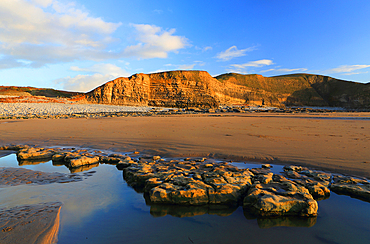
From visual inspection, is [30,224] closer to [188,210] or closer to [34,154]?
[188,210]

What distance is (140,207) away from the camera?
305cm

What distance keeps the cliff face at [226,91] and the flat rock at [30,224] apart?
157ft

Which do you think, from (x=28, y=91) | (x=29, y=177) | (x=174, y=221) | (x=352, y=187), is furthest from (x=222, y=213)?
(x=28, y=91)

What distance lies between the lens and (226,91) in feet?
208

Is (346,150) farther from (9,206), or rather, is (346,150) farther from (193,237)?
(9,206)

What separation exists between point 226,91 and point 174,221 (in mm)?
63408

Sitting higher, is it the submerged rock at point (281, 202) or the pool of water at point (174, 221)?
the submerged rock at point (281, 202)

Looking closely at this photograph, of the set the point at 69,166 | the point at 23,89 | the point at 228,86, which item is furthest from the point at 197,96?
the point at 23,89

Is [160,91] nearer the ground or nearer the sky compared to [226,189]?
nearer the sky

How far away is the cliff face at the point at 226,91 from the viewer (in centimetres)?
4969

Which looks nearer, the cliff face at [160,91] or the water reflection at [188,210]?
the water reflection at [188,210]

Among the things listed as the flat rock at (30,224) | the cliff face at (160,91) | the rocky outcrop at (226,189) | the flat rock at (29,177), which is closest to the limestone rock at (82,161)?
the flat rock at (29,177)

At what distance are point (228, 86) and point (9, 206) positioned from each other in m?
65.8

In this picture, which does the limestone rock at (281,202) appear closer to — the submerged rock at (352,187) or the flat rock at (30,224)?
the submerged rock at (352,187)
